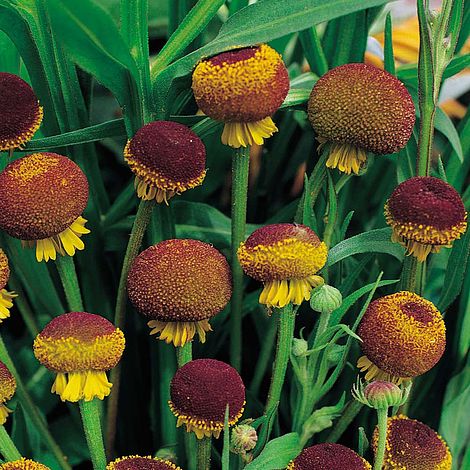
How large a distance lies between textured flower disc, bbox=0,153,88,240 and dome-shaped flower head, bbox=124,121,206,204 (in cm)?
4

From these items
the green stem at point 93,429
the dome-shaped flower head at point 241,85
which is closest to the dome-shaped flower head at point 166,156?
the dome-shaped flower head at point 241,85

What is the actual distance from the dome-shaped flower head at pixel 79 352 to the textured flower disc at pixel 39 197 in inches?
1.9

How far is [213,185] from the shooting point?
0.67 metres

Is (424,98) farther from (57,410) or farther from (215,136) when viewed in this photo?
(57,410)

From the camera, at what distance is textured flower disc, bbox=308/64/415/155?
43 cm

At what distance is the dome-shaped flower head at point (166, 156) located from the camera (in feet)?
1.32

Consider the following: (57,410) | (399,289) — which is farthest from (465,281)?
(57,410)

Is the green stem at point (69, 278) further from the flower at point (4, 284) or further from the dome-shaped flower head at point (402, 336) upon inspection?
the dome-shaped flower head at point (402, 336)

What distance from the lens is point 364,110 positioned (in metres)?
0.42

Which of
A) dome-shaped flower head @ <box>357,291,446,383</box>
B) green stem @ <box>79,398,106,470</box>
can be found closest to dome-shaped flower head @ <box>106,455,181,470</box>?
green stem @ <box>79,398,106,470</box>

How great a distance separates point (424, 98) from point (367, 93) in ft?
0.18

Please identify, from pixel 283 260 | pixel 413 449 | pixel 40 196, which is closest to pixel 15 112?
pixel 40 196

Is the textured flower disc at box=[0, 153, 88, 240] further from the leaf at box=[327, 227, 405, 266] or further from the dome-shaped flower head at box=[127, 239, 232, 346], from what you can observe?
the leaf at box=[327, 227, 405, 266]

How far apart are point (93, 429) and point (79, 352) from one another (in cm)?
7
